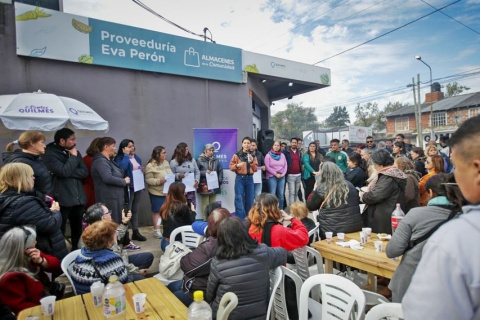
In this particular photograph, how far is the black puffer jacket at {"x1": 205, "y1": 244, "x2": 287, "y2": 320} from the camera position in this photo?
6.50 ft

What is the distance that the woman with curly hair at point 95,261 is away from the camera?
2.14 m

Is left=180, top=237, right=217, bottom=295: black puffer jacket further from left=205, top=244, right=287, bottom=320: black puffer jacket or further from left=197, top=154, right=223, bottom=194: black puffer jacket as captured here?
left=197, top=154, right=223, bottom=194: black puffer jacket

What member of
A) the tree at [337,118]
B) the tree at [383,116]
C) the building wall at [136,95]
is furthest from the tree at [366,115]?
the building wall at [136,95]

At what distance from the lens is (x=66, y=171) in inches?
142

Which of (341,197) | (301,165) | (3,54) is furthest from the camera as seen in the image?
(301,165)

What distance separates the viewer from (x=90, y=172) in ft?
13.8

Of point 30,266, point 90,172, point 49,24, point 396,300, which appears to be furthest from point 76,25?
point 396,300

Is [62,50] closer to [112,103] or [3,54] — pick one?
[3,54]

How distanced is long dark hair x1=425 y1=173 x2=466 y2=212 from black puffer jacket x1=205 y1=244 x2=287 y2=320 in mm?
1249

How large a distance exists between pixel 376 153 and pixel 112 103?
5.00m

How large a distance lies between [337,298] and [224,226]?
3.20 ft

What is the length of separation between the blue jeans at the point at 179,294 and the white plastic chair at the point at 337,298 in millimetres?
979

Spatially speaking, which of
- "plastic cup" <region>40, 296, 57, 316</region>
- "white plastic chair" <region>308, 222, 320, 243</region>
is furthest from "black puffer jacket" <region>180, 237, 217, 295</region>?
"white plastic chair" <region>308, 222, 320, 243</region>

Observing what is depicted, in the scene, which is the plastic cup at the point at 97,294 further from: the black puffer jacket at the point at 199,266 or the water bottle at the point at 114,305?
the black puffer jacket at the point at 199,266
